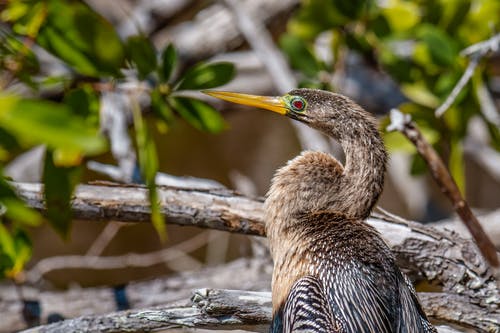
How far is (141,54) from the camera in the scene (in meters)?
1.88

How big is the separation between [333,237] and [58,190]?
681 mm

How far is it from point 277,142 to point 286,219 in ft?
10.6

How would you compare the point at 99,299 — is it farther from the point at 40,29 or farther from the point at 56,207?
the point at 40,29

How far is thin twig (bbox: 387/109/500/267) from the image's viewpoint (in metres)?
1.92

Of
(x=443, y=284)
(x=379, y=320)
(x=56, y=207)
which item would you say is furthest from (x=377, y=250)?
(x=56, y=207)

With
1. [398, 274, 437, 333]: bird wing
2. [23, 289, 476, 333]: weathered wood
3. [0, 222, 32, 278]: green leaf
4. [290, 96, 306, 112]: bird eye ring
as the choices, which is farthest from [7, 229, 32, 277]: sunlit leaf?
[398, 274, 437, 333]: bird wing

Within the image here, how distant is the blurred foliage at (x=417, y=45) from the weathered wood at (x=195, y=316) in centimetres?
96

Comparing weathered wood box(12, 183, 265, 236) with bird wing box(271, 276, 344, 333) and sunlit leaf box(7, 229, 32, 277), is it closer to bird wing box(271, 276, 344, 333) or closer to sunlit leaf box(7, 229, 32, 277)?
sunlit leaf box(7, 229, 32, 277)

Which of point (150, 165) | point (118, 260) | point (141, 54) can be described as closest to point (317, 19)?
point (141, 54)

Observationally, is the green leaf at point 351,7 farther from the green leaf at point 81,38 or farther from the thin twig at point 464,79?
the green leaf at point 81,38

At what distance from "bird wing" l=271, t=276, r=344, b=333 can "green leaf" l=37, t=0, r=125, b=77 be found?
62cm

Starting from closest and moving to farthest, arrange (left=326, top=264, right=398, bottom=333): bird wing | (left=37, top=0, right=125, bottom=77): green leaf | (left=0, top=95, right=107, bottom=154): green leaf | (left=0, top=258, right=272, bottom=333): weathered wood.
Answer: (left=0, top=95, right=107, bottom=154): green leaf, (left=37, top=0, right=125, bottom=77): green leaf, (left=326, top=264, right=398, bottom=333): bird wing, (left=0, top=258, right=272, bottom=333): weathered wood

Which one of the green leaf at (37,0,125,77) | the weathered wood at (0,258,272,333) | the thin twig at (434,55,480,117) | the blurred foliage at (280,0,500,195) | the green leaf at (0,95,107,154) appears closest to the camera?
the green leaf at (0,95,107,154)

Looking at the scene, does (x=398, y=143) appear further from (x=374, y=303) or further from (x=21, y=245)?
(x=21, y=245)
